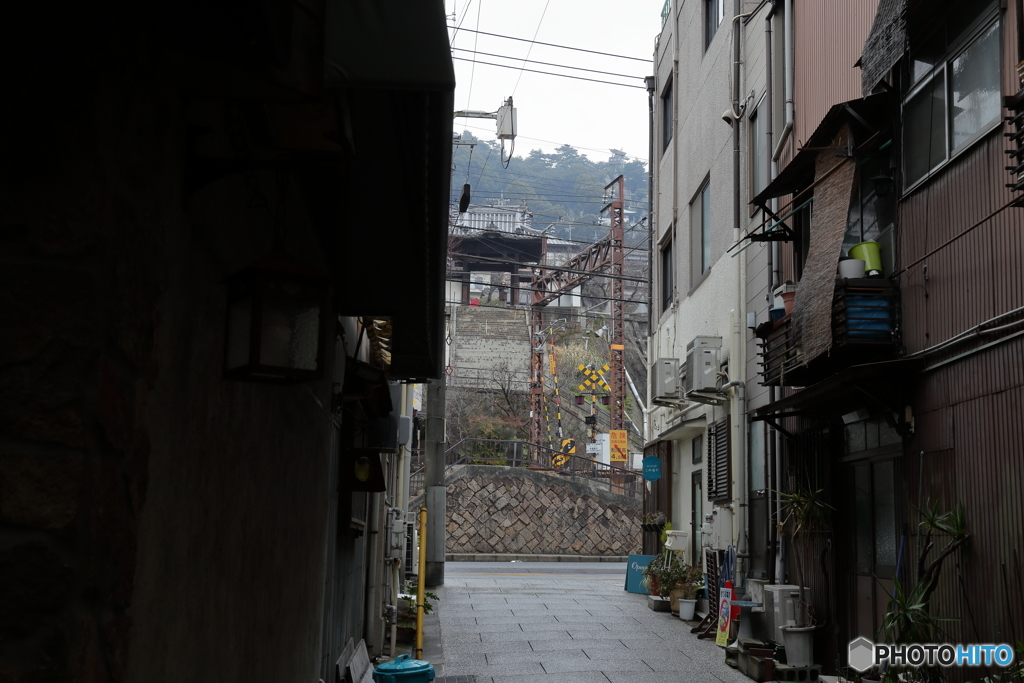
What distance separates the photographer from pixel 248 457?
168 inches

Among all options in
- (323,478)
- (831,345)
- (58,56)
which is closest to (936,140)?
(831,345)

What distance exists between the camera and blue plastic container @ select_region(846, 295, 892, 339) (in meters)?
9.66

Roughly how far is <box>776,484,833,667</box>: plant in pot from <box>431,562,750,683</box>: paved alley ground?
0.70m

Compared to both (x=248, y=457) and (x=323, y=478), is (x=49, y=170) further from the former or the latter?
(x=323, y=478)

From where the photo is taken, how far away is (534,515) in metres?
36.2

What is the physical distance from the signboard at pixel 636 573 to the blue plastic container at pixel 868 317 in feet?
40.0

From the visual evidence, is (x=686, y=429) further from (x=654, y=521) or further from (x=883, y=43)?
(x=883, y=43)

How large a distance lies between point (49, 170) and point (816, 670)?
1092 cm

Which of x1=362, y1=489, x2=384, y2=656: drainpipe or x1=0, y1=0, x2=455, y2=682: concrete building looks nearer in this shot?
x1=0, y1=0, x2=455, y2=682: concrete building

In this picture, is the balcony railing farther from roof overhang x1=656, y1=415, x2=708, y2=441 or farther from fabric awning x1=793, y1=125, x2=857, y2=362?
roof overhang x1=656, y1=415, x2=708, y2=441

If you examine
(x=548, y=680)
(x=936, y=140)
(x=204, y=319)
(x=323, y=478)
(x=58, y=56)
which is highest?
(x=936, y=140)

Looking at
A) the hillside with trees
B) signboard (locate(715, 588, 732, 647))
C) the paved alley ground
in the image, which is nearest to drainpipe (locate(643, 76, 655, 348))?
the paved alley ground

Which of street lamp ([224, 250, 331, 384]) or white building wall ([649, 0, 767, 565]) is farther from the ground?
white building wall ([649, 0, 767, 565])

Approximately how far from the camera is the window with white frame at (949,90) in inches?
316
